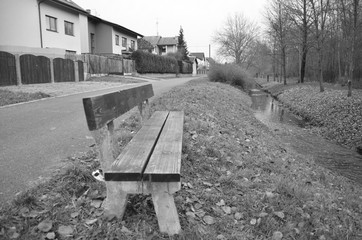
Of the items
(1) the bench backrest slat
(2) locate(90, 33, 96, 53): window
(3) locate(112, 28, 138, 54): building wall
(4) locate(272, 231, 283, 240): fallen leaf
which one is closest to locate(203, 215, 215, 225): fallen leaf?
(4) locate(272, 231, 283, 240): fallen leaf

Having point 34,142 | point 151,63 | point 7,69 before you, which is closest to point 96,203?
point 34,142

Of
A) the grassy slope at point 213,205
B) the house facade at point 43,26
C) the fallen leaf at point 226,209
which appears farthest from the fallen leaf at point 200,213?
the house facade at point 43,26

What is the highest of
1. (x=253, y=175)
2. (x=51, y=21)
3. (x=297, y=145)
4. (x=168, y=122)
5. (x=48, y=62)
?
(x=51, y=21)

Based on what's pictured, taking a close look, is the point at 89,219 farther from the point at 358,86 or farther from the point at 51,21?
the point at 51,21

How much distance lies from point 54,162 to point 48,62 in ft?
50.2

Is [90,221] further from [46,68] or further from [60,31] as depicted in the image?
[60,31]

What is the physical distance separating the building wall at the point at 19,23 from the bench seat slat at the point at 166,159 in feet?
71.7

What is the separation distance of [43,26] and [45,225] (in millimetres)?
25217

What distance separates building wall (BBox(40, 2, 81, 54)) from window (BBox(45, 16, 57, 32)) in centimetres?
26

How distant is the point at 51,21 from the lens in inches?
999

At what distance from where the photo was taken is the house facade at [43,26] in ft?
69.3

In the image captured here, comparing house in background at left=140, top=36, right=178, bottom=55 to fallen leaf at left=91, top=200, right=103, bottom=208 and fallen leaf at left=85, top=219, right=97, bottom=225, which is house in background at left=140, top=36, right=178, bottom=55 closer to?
fallen leaf at left=91, top=200, right=103, bottom=208

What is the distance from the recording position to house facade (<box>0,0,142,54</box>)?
21.1 meters

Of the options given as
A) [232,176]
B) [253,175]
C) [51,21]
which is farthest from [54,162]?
[51,21]
